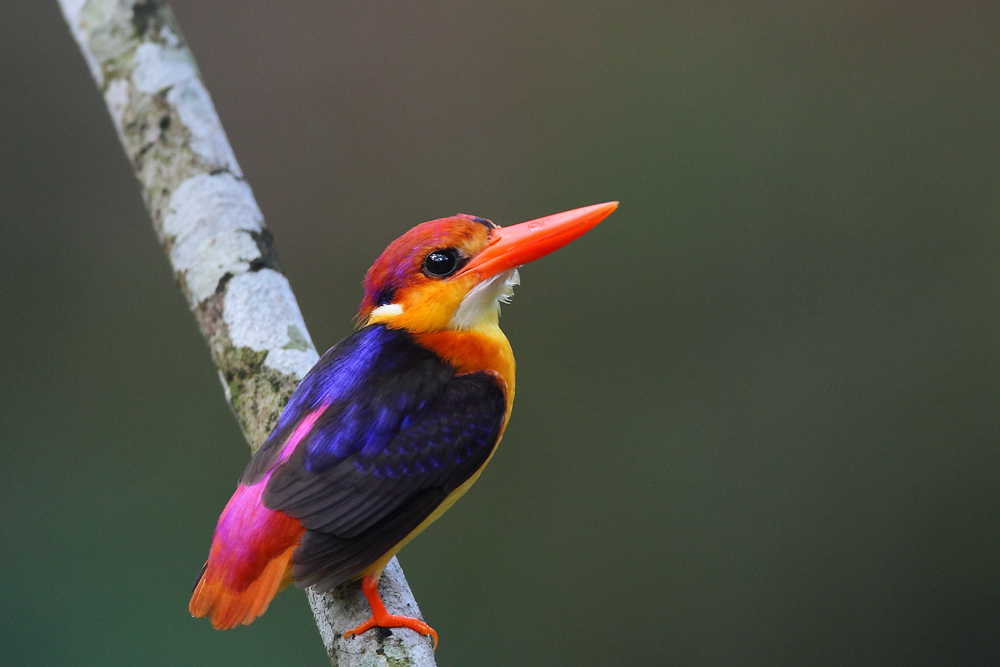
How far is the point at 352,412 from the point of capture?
3.60 feet

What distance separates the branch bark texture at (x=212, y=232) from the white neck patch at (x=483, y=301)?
1.04ft

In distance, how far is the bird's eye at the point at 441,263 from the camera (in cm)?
118

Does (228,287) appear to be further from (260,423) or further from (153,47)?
(153,47)

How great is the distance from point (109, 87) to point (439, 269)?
3.46 ft

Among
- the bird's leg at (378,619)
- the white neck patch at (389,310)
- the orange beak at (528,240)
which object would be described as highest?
the orange beak at (528,240)

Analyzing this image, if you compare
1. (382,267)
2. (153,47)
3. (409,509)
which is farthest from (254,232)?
(409,509)

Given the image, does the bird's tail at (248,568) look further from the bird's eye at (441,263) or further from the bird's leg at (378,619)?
the bird's eye at (441,263)

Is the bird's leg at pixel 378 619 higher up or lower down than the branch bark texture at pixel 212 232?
lower down

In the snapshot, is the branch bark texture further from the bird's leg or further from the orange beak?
the orange beak

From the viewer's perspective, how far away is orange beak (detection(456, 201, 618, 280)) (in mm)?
1168

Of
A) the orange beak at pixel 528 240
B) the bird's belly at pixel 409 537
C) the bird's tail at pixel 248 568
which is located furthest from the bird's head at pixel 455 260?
the bird's tail at pixel 248 568

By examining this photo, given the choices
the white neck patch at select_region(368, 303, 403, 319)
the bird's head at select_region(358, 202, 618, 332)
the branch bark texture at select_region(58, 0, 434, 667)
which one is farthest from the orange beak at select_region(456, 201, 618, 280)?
the branch bark texture at select_region(58, 0, 434, 667)

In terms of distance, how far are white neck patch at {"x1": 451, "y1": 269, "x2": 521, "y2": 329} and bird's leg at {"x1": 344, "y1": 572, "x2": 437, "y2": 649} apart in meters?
0.38

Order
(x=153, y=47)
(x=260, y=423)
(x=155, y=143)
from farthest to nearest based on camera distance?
(x=153, y=47) < (x=155, y=143) < (x=260, y=423)
